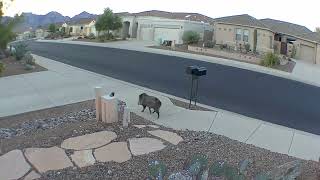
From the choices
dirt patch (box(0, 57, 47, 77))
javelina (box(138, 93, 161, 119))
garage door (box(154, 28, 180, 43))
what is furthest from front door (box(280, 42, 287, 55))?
javelina (box(138, 93, 161, 119))

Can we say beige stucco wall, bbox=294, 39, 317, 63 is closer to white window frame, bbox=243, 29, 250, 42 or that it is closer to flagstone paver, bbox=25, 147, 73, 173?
white window frame, bbox=243, 29, 250, 42

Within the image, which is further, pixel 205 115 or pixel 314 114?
pixel 314 114

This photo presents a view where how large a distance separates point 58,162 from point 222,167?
2.74 m

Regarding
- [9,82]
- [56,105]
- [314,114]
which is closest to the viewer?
[56,105]

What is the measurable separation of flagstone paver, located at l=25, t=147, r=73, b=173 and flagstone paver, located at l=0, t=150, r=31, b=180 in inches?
5.0

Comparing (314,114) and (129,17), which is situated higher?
(129,17)

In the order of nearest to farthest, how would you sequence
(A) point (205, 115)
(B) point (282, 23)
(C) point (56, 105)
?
(A) point (205, 115), (C) point (56, 105), (B) point (282, 23)

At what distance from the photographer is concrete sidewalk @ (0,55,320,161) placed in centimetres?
1022

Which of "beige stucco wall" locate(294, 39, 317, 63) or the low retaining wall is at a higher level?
"beige stucco wall" locate(294, 39, 317, 63)

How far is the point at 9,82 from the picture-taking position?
1795 cm

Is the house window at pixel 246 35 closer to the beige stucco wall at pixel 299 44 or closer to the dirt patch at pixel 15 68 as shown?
the beige stucco wall at pixel 299 44

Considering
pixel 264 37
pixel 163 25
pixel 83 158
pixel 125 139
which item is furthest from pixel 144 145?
pixel 163 25

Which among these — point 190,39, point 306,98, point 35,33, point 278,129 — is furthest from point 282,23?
point 35,33

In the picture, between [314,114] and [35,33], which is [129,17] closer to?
[35,33]
